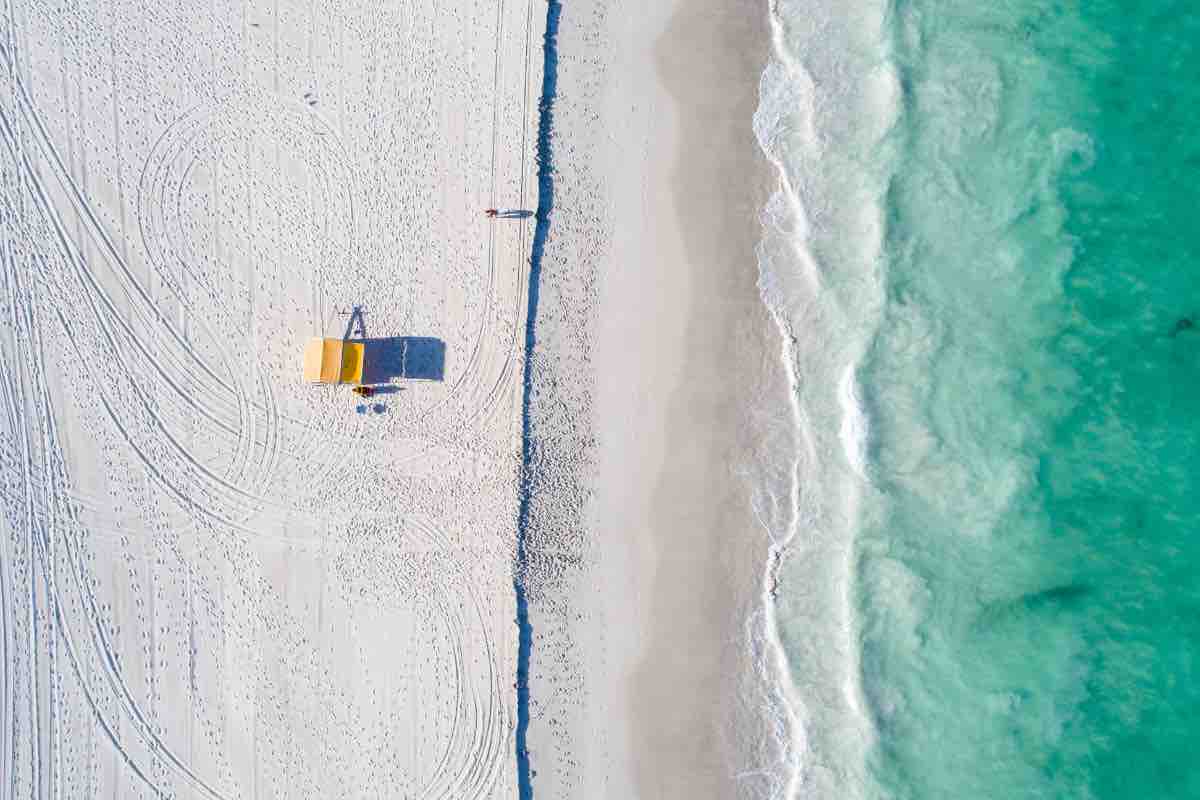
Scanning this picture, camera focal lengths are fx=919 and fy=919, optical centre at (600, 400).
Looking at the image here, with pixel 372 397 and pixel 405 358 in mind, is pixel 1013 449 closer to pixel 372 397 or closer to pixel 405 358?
pixel 405 358

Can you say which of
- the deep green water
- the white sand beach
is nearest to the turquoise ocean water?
the deep green water

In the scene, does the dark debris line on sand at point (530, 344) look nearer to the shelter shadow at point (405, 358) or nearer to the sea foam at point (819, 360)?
the shelter shadow at point (405, 358)

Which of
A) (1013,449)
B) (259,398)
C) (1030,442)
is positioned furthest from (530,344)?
(1030,442)

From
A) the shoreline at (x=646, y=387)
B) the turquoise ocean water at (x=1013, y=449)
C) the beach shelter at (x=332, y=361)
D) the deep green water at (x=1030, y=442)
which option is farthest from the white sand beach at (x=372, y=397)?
the deep green water at (x=1030, y=442)

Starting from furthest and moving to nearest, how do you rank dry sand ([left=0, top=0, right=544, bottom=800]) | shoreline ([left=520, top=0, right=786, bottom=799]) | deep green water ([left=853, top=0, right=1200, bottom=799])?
dry sand ([left=0, top=0, right=544, bottom=800]) → shoreline ([left=520, top=0, right=786, bottom=799]) → deep green water ([left=853, top=0, right=1200, bottom=799])

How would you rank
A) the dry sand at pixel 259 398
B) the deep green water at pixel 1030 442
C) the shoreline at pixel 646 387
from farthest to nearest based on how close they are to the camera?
the dry sand at pixel 259 398
the shoreline at pixel 646 387
the deep green water at pixel 1030 442

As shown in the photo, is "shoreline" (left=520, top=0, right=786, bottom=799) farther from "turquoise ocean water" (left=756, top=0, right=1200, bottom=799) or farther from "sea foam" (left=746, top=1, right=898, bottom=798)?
"turquoise ocean water" (left=756, top=0, right=1200, bottom=799)

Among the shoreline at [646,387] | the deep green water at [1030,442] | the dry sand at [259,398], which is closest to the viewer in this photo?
the deep green water at [1030,442]
